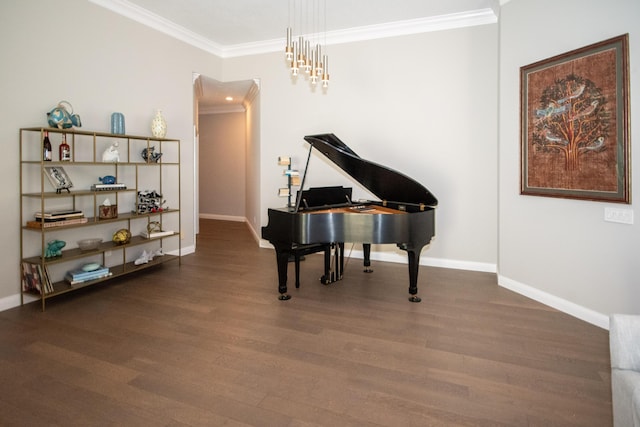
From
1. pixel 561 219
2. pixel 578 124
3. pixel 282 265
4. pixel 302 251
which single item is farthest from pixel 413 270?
pixel 578 124

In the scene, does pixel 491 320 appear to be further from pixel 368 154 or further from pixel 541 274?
pixel 368 154

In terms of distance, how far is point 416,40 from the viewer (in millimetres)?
4773

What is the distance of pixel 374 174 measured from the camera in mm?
3664

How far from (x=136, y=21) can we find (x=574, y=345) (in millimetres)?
5437

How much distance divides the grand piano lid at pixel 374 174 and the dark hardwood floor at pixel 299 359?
0.99 meters

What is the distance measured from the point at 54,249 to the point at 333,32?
4207 millimetres

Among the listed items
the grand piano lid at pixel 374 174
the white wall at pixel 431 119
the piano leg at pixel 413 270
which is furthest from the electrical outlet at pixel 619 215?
the white wall at pixel 431 119

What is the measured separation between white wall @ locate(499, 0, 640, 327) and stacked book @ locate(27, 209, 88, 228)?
4.31m

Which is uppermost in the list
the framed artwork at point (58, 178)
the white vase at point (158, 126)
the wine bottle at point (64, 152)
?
Answer: the white vase at point (158, 126)

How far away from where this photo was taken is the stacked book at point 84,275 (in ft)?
11.8

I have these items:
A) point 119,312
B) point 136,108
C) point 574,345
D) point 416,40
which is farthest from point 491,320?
point 136,108

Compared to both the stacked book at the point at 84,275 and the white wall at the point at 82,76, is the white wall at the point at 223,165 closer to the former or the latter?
the white wall at the point at 82,76

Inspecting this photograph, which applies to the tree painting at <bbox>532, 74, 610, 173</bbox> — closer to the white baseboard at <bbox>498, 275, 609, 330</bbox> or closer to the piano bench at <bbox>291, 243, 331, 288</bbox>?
the white baseboard at <bbox>498, 275, 609, 330</bbox>

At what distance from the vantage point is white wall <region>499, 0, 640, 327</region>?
9.04ft
